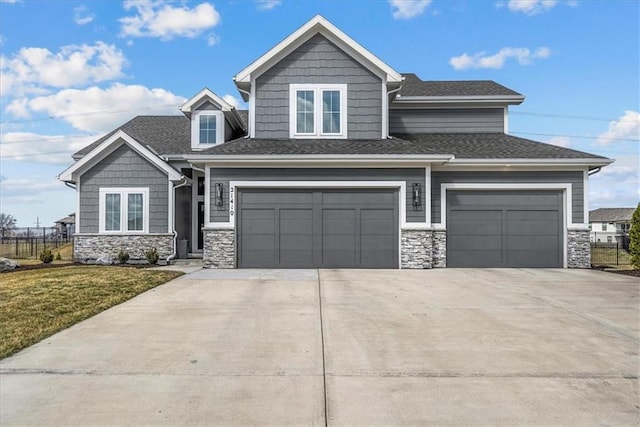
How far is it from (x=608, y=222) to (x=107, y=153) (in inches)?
2330

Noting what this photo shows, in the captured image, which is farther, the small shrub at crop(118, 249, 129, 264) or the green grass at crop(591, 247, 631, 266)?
the green grass at crop(591, 247, 631, 266)

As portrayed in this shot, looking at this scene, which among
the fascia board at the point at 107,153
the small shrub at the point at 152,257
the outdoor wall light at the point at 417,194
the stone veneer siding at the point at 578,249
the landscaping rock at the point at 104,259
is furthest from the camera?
the fascia board at the point at 107,153

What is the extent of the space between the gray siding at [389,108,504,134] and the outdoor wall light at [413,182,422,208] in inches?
158

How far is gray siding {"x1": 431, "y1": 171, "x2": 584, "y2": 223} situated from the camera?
42.2 feet

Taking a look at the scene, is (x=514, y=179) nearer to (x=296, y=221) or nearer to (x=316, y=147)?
(x=316, y=147)

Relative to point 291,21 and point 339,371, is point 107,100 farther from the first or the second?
point 339,371

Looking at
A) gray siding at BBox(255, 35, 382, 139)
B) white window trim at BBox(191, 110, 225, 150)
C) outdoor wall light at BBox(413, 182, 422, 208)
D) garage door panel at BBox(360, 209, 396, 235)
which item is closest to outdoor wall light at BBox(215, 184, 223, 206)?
gray siding at BBox(255, 35, 382, 139)

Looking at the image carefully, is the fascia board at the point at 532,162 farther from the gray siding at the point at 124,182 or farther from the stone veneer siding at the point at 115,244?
the stone veneer siding at the point at 115,244

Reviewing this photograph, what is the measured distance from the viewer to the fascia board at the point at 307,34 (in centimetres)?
1301

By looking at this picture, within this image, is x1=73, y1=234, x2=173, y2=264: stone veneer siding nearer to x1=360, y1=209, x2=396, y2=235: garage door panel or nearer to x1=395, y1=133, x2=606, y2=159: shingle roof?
x1=360, y1=209, x2=396, y2=235: garage door panel

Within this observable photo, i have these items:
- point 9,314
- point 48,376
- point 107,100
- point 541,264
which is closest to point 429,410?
point 48,376

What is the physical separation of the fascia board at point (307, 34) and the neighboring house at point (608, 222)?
48.0m

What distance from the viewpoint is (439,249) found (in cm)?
1272

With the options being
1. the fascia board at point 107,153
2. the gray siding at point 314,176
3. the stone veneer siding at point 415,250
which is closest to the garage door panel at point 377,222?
the stone veneer siding at point 415,250
